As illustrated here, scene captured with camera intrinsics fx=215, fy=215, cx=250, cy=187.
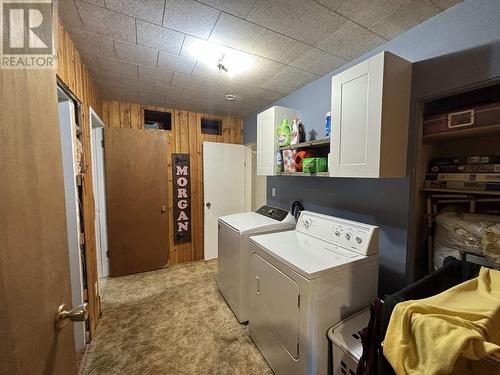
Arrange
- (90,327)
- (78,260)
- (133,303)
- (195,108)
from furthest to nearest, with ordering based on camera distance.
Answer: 1. (195,108)
2. (133,303)
3. (90,327)
4. (78,260)

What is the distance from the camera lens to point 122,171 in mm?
2865

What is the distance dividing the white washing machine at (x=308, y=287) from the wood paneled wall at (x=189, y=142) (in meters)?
1.87

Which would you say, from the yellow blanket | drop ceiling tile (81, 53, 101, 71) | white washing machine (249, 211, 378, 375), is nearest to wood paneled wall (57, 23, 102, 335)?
drop ceiling tile (81, 53, 101, 71)

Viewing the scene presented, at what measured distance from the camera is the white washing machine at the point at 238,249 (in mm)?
2021

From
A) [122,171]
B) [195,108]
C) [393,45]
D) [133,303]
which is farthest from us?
[195,108]

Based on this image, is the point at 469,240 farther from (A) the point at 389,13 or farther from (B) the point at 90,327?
(B) the point at 90,327

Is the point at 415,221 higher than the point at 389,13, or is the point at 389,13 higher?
the point at 389,13

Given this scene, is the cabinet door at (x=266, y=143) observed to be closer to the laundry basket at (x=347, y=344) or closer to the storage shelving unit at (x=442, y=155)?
the storage shelving unit at (x=442, y=155)

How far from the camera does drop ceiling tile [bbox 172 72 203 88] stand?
6.88ft

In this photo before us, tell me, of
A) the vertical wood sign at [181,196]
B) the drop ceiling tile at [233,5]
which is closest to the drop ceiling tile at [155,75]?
the drop ceiling tile at [233,5]

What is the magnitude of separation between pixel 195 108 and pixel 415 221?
2908 mm

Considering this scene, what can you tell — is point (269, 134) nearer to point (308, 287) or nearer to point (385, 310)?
point (308, 287)

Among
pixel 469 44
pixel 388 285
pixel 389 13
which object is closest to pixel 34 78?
pixel 389 13

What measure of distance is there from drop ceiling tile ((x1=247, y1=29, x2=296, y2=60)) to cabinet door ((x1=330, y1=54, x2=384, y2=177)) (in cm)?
45
